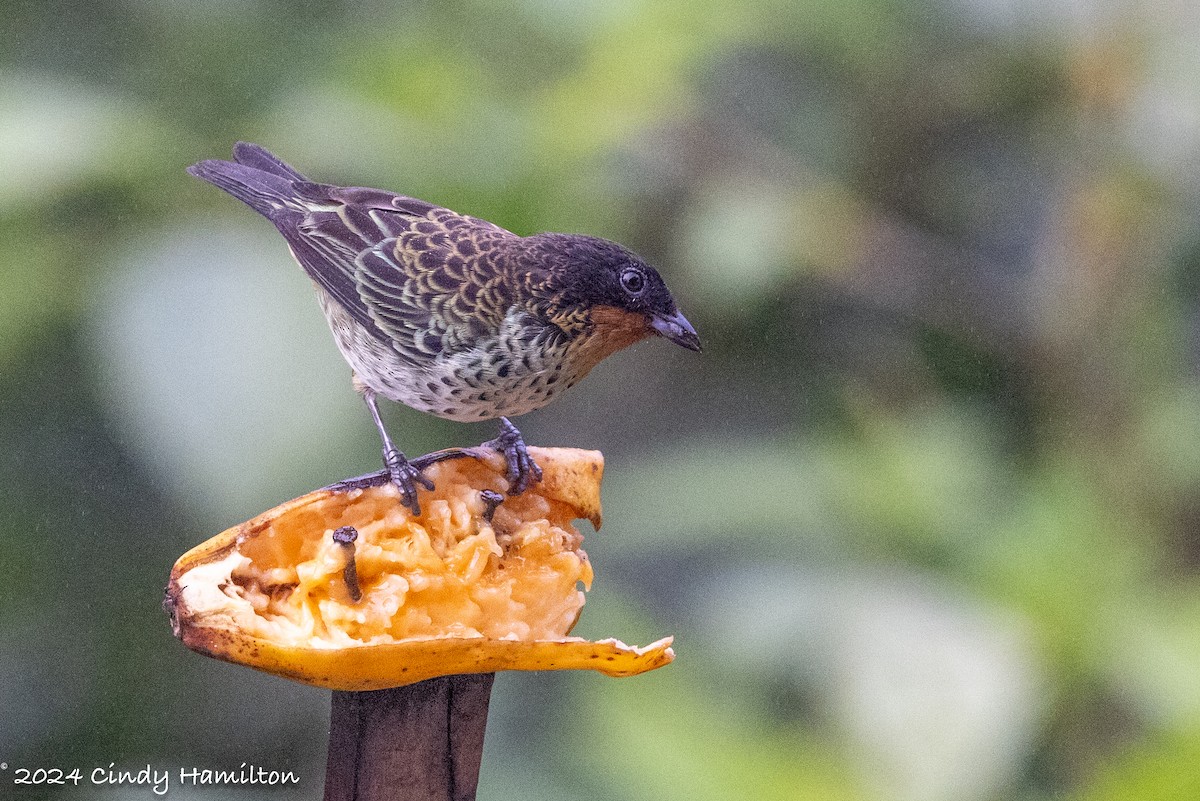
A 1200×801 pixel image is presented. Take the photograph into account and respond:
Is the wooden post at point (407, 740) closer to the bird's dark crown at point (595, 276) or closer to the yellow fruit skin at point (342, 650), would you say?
the yellow fruit skin at point (342, 650)

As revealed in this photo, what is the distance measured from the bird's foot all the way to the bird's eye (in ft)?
1.20

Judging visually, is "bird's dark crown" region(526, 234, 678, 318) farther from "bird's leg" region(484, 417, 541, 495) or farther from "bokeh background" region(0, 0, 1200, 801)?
"bokeh background" region(0, 0, 1200, 801)

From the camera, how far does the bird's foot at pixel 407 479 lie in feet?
5.47

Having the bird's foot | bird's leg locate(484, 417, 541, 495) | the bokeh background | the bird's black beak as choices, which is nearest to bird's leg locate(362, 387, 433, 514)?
the bird's foot

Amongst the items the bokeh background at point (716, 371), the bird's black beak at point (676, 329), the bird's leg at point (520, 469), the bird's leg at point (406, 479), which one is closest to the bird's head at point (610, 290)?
the bird's black beak at point (676, 329)

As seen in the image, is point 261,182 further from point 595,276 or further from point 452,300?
point 595,276

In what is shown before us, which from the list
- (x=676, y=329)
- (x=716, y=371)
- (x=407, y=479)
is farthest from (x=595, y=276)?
(x=716, y=371)

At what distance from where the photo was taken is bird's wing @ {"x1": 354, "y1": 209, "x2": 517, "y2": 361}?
1.92m

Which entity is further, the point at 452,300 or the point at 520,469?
the point at 452,300

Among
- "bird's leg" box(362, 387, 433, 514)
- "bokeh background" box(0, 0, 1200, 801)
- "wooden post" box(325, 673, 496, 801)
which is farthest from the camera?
"bokeh background" box(0, 0, 1200, 801)

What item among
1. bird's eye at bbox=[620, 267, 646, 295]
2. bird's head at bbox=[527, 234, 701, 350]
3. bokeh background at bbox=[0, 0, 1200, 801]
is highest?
bird's eye at bbox=[620, 267, 646, 295]

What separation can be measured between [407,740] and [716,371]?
8.02ft

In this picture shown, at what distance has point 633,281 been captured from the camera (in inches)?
69.3

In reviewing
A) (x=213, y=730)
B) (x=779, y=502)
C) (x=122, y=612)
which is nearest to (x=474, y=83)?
(x=779, y=502)
